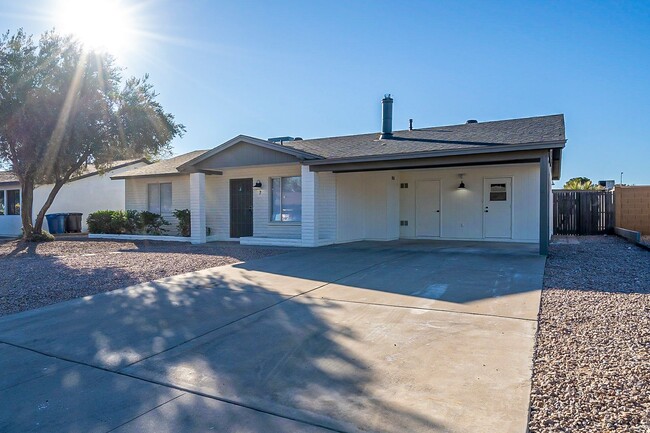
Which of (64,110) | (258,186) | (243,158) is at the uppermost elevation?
(64,110)

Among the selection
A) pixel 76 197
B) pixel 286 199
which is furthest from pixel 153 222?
pixel 76 197

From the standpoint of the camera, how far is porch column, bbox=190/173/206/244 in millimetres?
15086

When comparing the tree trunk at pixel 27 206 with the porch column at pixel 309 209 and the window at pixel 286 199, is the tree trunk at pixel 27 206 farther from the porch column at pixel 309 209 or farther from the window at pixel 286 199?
the porch column at pixel 309 209

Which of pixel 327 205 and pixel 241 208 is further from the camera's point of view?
pixel 241 208

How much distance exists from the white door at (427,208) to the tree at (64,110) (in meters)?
9.41

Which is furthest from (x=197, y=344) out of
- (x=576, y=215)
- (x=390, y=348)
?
(x=576, y=215)

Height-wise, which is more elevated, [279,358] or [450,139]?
[450,139]

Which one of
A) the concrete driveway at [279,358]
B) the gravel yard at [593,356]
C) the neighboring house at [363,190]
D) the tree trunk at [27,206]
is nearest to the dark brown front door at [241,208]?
the neighboring house at [363,190]

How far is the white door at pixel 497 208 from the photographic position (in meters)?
14.1

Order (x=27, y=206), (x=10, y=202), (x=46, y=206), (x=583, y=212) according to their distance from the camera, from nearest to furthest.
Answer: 1. (x=27, y=206)
2. (x=46, y=206)
3. (x=583, y=212)
4. (x=10, y=202)

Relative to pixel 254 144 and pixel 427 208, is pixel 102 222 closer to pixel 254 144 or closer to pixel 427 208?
pixel 254 144

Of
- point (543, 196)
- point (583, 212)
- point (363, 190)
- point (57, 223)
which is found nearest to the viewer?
point (543, 196)

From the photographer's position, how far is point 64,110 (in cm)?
1373

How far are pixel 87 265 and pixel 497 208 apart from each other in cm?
1174
